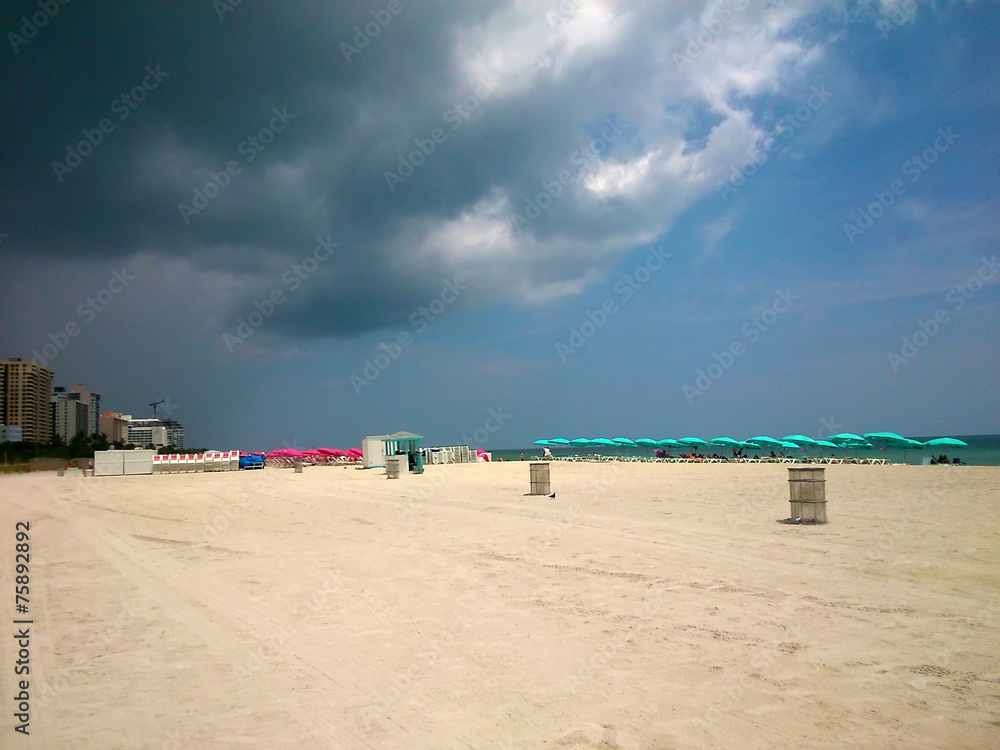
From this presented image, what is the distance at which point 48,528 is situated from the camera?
1343 cm

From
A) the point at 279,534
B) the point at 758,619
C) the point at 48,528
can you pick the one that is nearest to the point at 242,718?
the point at 758,619

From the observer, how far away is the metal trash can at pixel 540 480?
1752 centimetres

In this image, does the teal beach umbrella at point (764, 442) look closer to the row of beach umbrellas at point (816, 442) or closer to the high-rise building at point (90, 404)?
the row of beach umbrellas at point (816, 442)

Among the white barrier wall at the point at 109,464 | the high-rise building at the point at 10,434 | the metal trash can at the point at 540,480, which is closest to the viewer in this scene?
the metal trash can at the point at 540,480

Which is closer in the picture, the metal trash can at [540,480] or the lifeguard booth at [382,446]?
the metal trash can at [540,480]

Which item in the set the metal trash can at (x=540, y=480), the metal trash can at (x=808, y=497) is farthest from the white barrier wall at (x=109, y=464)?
the metal trash can at (x=808, y=497)

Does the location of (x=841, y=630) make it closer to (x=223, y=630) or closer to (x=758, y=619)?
(x=758, y=619)

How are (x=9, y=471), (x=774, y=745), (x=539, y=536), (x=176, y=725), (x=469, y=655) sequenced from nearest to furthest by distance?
(x=774, y=745)
(x=176, y=725)
(x=469, y=655)
(x=539, y=536)
(x=9, y=471)

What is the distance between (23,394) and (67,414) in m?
28.4

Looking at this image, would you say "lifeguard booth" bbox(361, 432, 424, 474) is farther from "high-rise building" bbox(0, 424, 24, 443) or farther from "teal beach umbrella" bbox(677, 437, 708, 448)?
"high-rise building" bbox(0, 424, 24, 443)

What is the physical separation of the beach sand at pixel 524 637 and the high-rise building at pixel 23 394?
7617cm

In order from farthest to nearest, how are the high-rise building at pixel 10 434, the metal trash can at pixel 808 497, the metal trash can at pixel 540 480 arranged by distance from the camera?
the high-rise building at pixel 10 434
the metal trash can at pixel 540 480
the metal trash can at pixel 808 497

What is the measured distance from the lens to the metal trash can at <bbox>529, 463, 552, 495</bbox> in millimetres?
17516

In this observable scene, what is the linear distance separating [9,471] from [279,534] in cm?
5203
